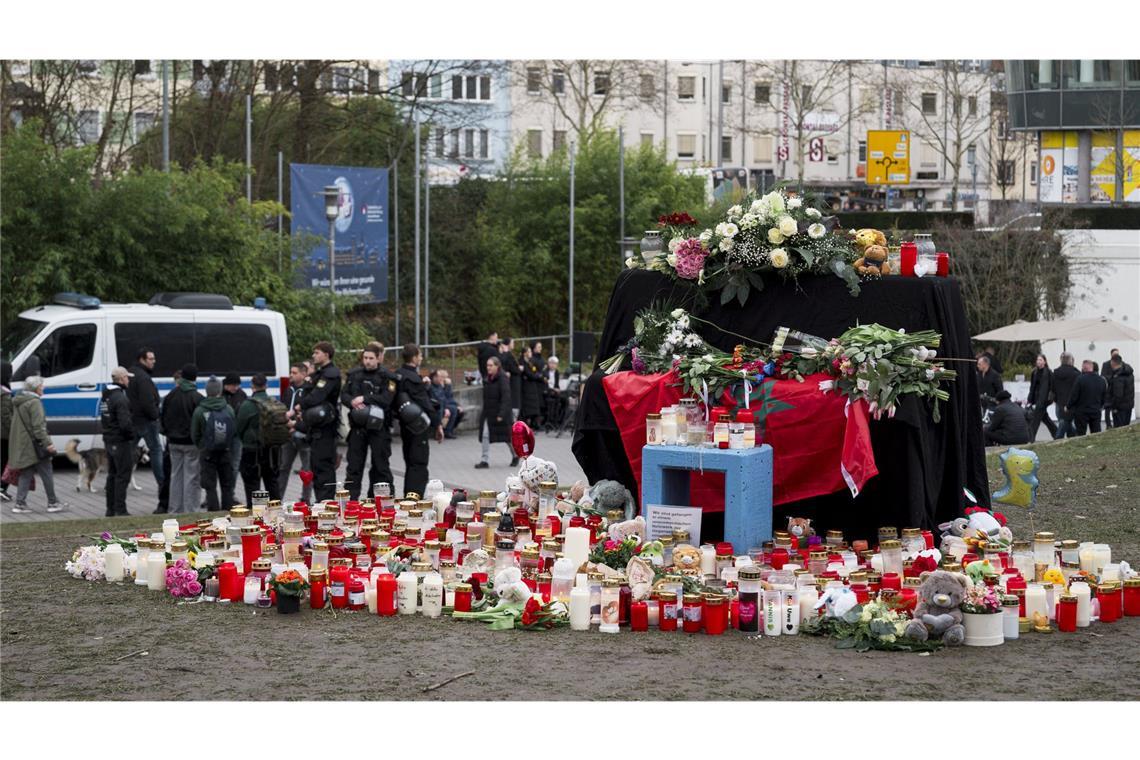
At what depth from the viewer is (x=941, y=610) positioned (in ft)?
26.1

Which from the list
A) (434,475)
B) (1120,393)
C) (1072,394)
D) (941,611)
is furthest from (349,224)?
(941,611)

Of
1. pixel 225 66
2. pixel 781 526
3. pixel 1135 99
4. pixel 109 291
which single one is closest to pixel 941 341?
pixel 781 526

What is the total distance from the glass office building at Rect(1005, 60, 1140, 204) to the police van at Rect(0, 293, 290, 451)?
28671 mm

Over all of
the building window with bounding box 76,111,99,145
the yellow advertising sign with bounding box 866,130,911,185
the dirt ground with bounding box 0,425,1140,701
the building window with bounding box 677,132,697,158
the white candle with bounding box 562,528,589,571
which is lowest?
the dirt ground with bounding box 0,425,1140,701

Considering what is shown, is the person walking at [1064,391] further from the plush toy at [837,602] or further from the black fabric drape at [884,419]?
the plush toy at [837,602]

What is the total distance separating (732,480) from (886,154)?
4567 centimetres

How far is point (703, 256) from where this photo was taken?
10.4 m

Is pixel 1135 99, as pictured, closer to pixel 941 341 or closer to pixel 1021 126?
pixel 1021 126

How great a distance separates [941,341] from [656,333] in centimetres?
195

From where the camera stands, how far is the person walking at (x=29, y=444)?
15.1m

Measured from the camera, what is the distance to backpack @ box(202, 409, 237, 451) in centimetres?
1431

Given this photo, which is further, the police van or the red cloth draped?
the police van

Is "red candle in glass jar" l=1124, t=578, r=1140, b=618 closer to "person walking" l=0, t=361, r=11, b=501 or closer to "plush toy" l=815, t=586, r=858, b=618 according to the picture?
"plush toy" l=815, t=586, r=858, b=618

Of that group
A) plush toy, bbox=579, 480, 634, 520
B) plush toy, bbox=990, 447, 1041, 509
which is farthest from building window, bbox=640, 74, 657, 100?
plush toy, bbox=579, 480, 634, 520
